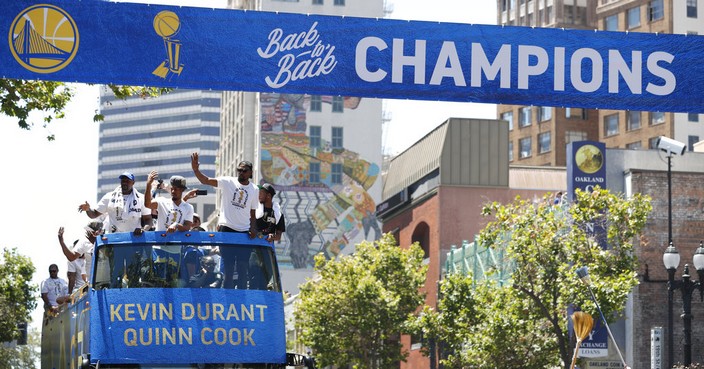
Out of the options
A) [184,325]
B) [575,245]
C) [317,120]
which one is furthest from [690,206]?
[317,120]

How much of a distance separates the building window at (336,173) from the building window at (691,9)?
133ft

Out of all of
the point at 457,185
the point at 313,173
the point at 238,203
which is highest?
the point at 313,173

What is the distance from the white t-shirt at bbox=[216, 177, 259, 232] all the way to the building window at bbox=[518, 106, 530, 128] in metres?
102

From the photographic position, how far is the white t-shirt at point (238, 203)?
19.6 metres

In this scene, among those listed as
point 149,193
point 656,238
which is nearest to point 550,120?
point 656,238

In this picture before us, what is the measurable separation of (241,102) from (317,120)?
1124cm

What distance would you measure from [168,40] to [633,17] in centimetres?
9544

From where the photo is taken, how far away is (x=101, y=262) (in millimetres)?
19297

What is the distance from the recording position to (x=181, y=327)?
62.2 feet

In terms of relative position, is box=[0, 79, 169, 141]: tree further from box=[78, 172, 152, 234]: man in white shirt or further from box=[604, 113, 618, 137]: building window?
box=[604, 113, 618, 137]: building window

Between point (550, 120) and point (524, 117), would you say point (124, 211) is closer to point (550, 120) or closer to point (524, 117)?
point (550, 120)

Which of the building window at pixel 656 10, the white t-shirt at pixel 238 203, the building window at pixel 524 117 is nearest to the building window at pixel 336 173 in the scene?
the building window at pixel 524 117

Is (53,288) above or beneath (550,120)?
beneath

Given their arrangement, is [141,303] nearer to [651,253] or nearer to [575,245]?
[575,245]
